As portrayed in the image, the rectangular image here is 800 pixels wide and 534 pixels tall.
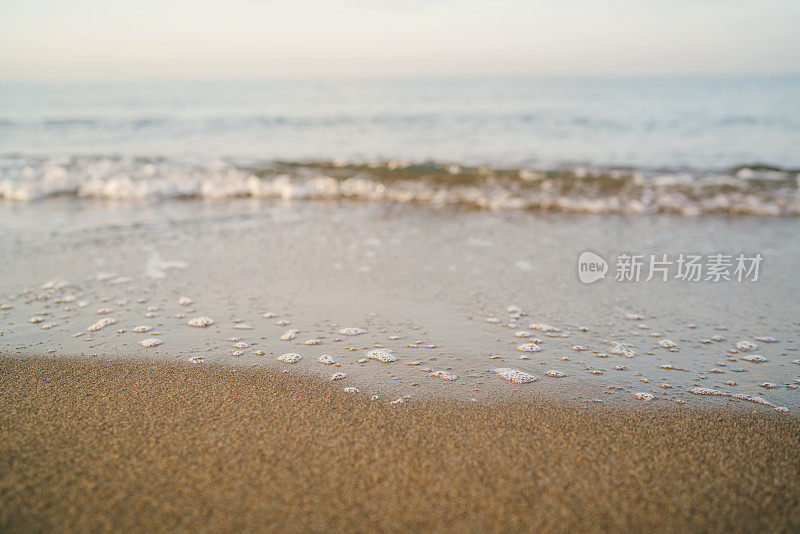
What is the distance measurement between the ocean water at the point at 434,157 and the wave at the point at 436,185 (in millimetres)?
31

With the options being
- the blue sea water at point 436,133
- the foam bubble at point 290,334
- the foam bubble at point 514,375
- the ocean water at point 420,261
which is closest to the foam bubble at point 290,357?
the ocean water at point 420,261

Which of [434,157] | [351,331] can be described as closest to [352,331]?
[351,331]

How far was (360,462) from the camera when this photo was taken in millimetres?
2176

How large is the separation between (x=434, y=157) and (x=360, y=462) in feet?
31.8

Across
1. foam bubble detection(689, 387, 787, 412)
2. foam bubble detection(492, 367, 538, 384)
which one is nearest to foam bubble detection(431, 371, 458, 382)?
foam bubble detection(492, 367, 538, 384)

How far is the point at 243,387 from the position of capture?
2.83 metres

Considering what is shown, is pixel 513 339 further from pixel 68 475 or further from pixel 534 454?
pixel 68 475

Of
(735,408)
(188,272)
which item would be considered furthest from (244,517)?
(188,272)

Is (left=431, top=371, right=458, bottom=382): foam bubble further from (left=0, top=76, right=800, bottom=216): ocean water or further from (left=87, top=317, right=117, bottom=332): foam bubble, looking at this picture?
(left=0, top=76, right=800, bottom=216): ocean water

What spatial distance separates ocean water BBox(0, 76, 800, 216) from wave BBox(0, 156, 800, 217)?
3 centimetres

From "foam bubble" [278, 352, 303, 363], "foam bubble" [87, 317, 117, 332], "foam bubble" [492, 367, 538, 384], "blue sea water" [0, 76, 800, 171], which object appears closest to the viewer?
"foam bubble" [492, 367, 538, 384]

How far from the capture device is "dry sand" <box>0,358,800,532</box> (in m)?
1.87

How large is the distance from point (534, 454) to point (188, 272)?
11.7ft

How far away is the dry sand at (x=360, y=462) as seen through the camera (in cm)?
187
